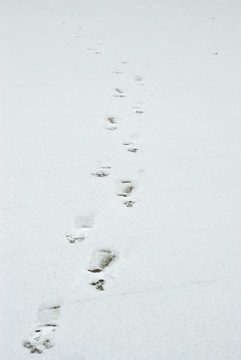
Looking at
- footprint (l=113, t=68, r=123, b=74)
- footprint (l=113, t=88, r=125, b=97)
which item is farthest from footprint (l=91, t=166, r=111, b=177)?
footprint (l=113, t=68, r=123, b=74)

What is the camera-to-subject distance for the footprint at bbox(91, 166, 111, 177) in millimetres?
1557

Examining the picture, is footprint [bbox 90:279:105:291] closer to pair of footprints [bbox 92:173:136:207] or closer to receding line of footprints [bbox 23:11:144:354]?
receding line of footprints [bbox 23:11:144:354]

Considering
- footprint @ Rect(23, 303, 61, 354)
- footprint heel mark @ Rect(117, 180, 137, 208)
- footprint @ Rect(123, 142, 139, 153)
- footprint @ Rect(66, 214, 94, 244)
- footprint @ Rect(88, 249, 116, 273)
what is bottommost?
footprint @ Rect(23, 303, 61, 354)

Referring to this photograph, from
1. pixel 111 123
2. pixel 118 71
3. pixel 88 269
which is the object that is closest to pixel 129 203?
pixel 88 269

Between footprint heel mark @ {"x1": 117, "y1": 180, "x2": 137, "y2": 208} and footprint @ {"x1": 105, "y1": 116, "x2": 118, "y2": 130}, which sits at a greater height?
footprint @ {"x1": 105, "y1": 116, "x2": 118, "y2": 130}

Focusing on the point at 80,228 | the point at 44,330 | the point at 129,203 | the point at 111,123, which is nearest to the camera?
the point at 44,330

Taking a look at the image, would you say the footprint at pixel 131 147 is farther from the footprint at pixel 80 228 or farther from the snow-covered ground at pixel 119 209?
the footprint at pixel 80 228

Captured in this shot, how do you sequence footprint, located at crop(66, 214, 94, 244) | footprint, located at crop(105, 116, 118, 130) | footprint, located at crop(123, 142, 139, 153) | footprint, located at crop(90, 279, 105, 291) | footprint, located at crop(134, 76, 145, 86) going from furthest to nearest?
footprint, located at crop(134, 76, 145, 86), footprint, located at crop(105, 116, 118, 130), footprint, located at crop(123, 142, 139, 153), footprint, located at crop(66, 214, 94, 244), footprint, located at crop(90, 279, 105, 291)

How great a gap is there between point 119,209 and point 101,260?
27cm

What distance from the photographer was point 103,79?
8.65ft

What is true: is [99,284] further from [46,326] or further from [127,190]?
[127,190]

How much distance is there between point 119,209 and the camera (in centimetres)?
135

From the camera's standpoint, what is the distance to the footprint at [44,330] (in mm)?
882

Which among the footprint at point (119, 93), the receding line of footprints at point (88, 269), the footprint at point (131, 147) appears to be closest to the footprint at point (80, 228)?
the receding line of footprints at point (88, 269)
